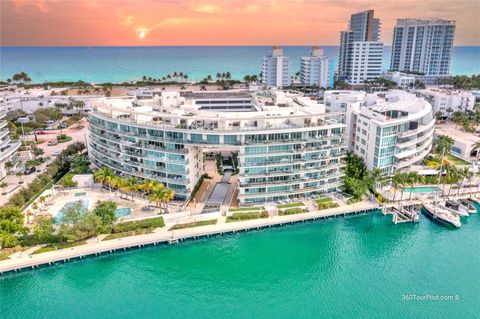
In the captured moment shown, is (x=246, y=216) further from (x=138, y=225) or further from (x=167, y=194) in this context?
(x=138, y=225)

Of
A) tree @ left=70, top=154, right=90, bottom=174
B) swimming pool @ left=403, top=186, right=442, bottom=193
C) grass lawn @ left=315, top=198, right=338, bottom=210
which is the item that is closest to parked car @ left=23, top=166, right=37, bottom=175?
tree @ left=70, top=154, right=90, bottom=174

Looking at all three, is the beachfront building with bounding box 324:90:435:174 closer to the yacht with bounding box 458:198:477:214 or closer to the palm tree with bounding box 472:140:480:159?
the palm tree with bounding box 472:140:480:159

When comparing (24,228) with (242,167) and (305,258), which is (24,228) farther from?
(305,258)

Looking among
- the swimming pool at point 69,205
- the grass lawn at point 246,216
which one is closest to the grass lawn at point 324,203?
the grass lawn at point 246,216

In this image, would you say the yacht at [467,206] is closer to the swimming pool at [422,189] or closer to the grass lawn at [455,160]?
the swimming pool at [422,189]

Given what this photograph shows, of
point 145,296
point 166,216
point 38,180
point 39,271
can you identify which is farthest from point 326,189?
point 38,180
